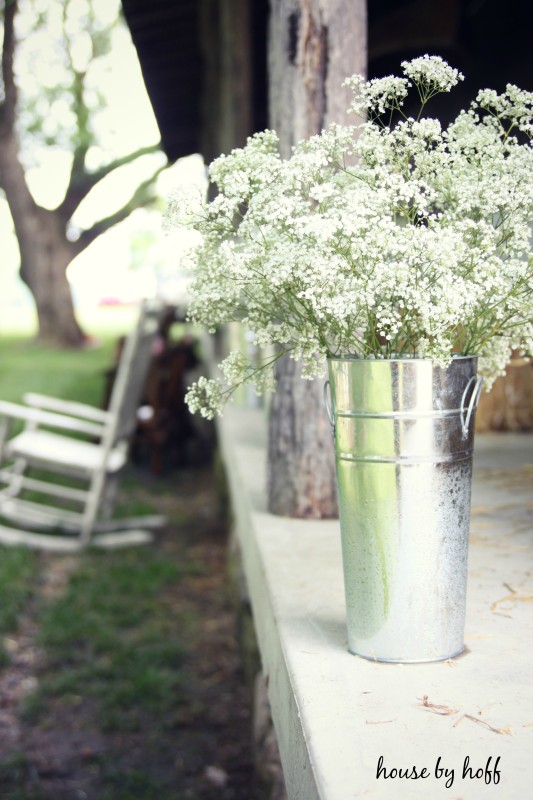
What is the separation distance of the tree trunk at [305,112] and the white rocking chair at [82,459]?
7.61 ft

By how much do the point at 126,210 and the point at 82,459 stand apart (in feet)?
41.0

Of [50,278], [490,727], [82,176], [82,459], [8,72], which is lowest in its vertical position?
[490,727]

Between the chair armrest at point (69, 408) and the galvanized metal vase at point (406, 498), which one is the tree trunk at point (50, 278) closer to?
the chair armrest at point (69, 408)

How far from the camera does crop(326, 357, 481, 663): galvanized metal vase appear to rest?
1.72 metres

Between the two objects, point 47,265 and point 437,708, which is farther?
point 47,265

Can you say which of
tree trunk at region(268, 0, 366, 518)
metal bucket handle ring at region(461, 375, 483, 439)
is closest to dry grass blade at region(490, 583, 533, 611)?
metal bucket handle ring at region(461, 375, 483, 439)

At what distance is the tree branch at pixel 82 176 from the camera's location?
16.3 metres

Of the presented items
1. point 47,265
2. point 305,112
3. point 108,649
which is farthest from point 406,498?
point 47,265

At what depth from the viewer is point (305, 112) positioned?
2.81 m

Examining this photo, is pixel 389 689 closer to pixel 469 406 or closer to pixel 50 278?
pixel 469 406

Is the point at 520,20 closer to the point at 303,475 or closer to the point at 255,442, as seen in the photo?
the point at 255,442

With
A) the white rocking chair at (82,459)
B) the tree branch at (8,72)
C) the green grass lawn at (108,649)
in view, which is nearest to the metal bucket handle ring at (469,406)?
the green grass lawn at (108,649)

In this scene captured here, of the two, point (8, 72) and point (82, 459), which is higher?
point (8, 72)

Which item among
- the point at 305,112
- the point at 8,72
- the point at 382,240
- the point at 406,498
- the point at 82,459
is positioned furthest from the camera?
the point at 8,72
